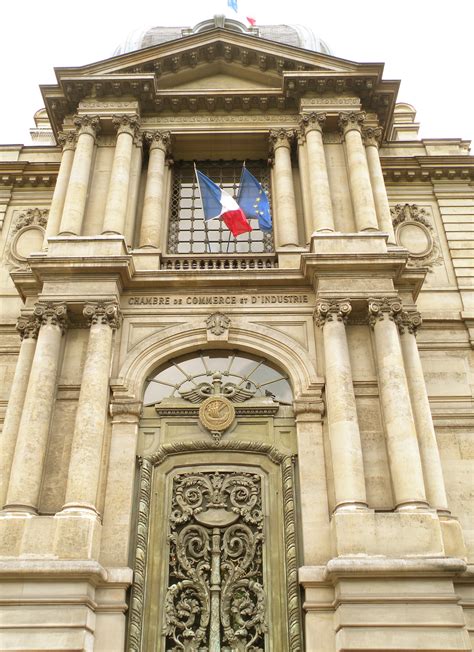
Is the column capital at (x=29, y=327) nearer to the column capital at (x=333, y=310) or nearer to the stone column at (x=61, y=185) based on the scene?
the stone column at (x=61, y=185)

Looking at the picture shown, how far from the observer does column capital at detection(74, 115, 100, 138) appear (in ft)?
66.9

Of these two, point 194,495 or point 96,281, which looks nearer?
point 194,495

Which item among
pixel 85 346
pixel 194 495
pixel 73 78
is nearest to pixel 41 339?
pixel 85 346

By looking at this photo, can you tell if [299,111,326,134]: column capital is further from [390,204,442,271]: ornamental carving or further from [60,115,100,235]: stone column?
[60,115,100,235]: stone column

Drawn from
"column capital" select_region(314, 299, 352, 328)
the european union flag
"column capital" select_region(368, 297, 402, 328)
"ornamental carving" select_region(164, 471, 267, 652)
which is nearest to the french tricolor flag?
the european union flag

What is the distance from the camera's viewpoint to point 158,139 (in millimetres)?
20906

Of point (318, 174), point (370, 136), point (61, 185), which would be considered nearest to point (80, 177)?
point (61, 185)

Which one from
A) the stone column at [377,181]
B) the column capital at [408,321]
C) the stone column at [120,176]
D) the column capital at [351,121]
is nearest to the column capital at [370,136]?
the stone column at [377,181]

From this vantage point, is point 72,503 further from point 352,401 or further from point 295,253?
point 295,253

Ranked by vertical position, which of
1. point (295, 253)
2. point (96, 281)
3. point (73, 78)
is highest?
point (73, 78)

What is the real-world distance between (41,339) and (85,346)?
3.62ft

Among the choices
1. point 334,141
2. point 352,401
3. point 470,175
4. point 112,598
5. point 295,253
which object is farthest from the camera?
point 470,175

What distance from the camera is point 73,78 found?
20.9 m

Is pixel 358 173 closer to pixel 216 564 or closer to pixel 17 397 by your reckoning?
pixel 17 397
